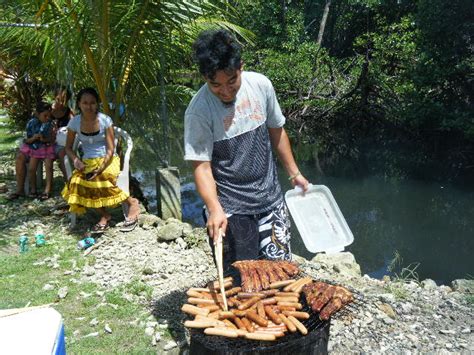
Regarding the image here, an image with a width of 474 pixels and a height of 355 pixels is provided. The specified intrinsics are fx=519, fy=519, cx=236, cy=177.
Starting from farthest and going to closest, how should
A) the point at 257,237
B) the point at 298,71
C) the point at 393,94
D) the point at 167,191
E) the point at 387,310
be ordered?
the point at 298,71 → the point at 393,94 → the point at 167,191 → the point at 387,310 → the point at 257,237

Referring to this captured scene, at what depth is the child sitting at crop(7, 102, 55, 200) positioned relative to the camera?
8.09 meters

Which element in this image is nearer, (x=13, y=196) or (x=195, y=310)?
(x=195, y=310)

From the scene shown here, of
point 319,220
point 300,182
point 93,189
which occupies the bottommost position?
point 93,189

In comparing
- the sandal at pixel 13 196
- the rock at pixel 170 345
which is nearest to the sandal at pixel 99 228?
the sandal at pixel 13 196

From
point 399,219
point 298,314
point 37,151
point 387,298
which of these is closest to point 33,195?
point 37,151

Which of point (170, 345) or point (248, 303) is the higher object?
point (248, 303)

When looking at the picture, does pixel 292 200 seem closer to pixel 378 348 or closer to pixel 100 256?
pixel 378 348

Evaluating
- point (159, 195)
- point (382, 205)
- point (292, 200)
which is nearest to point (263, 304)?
point (292, 200)

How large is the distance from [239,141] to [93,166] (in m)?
3.62

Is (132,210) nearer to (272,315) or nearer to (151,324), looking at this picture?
(151,324)

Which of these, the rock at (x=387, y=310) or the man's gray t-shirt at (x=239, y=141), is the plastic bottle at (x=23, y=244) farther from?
the rock at (x=387, y=310)

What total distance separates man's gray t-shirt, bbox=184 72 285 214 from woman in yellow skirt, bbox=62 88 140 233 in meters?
3.34

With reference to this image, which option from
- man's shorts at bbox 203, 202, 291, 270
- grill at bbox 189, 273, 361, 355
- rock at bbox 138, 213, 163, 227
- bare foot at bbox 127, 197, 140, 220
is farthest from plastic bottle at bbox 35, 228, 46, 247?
grill at bbox 189, 273, 361, 355

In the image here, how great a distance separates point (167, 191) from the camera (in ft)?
24.4
